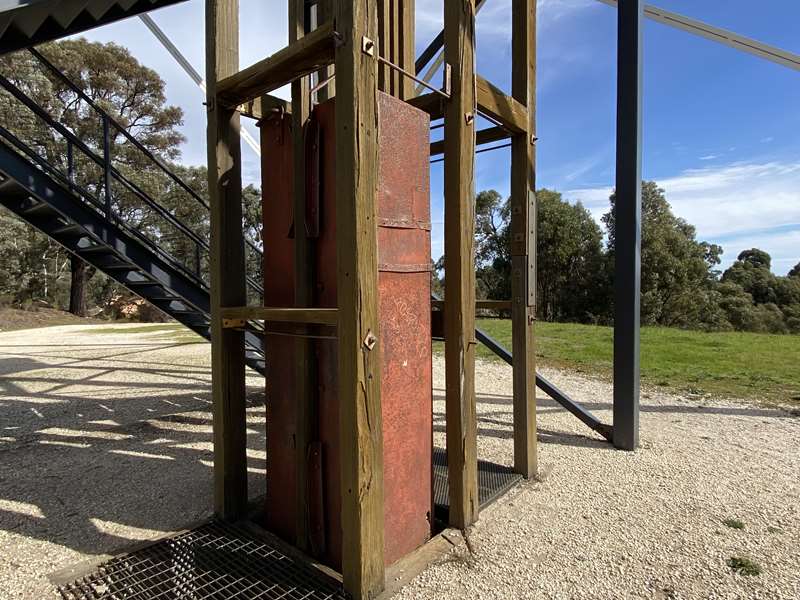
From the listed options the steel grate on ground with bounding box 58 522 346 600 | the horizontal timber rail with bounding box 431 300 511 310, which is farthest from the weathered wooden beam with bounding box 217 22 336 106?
the steel grate on ground with bounding box 58 522 346 600

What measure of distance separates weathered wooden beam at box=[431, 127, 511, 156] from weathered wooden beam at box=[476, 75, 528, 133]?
0.54 feet

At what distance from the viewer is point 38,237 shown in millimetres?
22266

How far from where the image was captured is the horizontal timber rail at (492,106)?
2777 mm

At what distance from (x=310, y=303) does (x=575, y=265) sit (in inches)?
1049

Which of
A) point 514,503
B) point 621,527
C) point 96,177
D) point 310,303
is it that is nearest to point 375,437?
point 310,303

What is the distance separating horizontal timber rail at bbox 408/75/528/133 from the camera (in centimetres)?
278

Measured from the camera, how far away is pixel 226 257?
8.96 ft

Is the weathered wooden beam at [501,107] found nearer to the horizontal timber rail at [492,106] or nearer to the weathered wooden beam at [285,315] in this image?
the horizontal timber rail at [492,106]

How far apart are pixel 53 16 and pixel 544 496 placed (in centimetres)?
513

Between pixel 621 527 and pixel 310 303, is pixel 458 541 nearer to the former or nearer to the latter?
pixel 621 527

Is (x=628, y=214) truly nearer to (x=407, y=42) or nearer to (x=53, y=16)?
(x=407, y=42)

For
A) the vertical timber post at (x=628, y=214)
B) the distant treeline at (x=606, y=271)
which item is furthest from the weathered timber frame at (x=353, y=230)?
the distant treeline at (x=606, y=271)

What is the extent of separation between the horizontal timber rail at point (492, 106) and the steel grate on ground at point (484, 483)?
233cm

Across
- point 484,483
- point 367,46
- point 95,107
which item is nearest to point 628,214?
point 484,483
